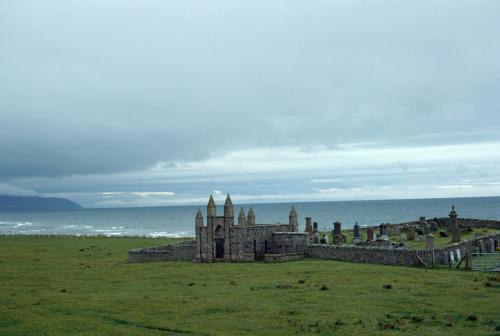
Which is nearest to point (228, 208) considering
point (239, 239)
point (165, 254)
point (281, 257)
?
point (239, 239)

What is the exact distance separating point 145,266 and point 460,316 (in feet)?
86.6

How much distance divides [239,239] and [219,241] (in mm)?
2691

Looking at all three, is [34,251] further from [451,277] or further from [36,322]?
[451,277]

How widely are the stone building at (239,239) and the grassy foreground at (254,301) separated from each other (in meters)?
4.79

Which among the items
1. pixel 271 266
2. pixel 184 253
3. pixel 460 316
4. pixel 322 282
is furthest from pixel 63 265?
pixel 460 316

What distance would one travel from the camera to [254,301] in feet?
79.3

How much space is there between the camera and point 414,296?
24453 millimetres

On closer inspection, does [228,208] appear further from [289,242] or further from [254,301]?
[254,301]

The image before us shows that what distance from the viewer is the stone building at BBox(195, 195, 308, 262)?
A: 42.6 m

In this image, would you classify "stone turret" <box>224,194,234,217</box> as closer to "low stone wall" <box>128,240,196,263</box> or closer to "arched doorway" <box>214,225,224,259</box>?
"arched doorway" <box>214,225,224,259</box>

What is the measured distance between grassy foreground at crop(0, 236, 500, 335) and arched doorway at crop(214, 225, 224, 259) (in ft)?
21.2

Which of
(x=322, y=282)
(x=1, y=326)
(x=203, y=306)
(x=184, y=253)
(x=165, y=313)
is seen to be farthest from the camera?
(x=184, y=253)

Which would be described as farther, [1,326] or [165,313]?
[165,313]

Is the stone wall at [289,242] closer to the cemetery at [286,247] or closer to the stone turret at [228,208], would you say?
the cemetery at [286,247]
